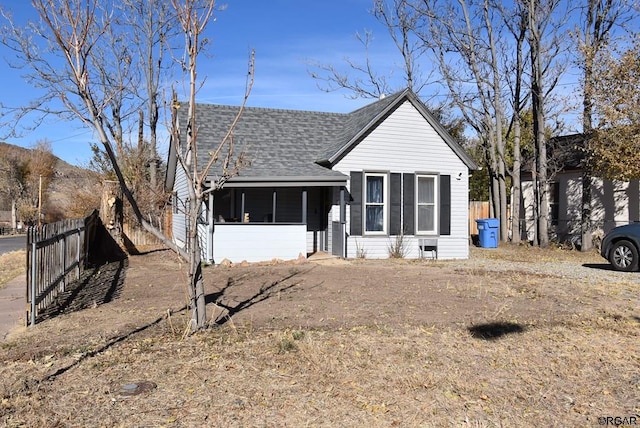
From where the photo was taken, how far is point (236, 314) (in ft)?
25.5

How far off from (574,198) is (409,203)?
9823 mm

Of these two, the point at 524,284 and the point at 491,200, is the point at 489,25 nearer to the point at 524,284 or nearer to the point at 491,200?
the point at 491,200

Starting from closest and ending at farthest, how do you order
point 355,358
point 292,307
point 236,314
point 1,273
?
point 355,358 < point 236,314 < point 292,307 < point 1,273

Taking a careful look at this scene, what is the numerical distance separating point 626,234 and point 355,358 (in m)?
10.7

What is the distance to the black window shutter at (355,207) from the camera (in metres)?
16.2

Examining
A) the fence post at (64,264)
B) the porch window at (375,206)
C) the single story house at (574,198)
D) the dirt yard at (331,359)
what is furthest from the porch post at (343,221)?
the single story house at (574,198)

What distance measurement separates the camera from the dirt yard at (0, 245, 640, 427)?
4453 mm

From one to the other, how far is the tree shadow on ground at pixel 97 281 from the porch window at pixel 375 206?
270 inches

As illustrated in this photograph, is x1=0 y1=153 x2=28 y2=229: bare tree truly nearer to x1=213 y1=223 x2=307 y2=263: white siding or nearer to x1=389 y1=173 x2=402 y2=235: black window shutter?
x1=213 y1=223 x2=307 y2=263: white siding

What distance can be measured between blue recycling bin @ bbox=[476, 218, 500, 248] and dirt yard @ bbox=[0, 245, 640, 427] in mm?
11003

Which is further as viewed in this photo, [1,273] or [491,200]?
[491,200]

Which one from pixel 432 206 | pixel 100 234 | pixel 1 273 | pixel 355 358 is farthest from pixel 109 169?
pixel 355 358

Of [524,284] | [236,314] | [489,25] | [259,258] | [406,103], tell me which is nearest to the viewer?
[236,314]

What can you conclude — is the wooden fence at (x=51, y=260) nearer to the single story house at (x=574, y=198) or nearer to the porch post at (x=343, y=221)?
the porch post at (x=343, y=221)
